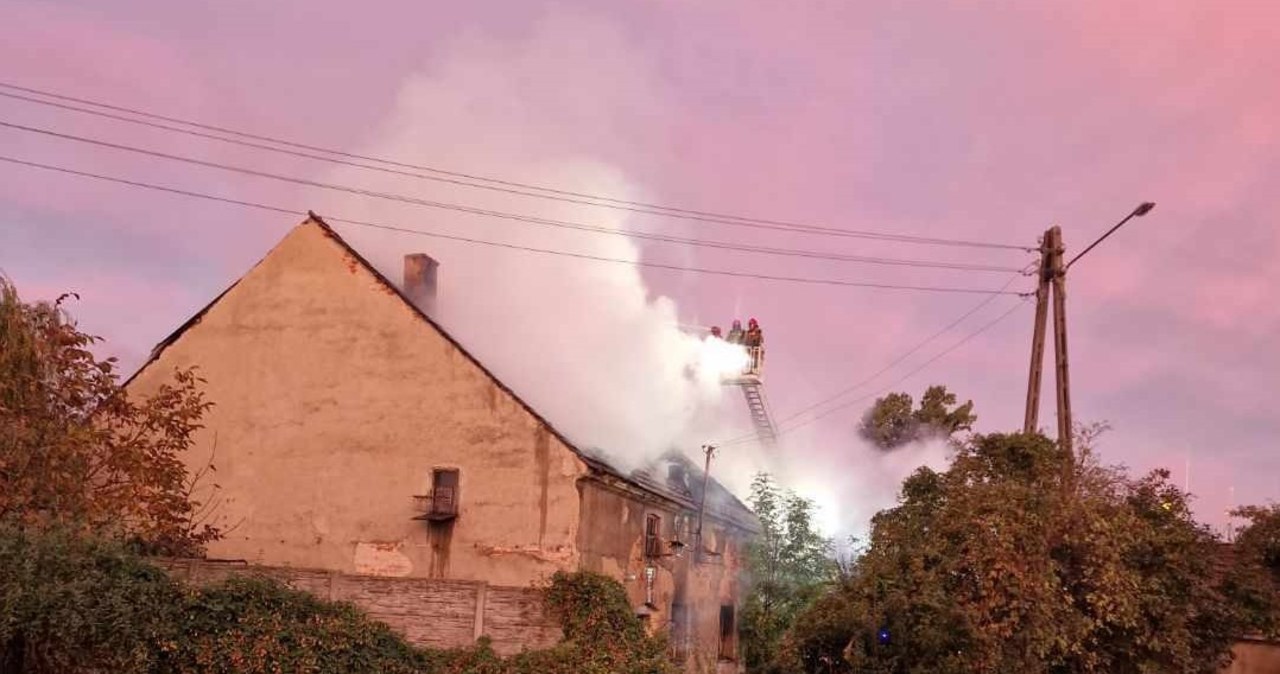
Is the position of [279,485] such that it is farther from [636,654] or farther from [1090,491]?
[1090,491]

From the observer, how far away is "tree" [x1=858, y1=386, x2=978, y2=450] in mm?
47062

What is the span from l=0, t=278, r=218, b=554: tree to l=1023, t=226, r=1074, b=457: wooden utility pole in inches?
609

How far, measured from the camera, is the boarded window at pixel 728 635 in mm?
26359

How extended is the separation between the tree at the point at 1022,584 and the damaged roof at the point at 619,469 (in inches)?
176

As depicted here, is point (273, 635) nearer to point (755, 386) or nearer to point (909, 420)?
point (755, 386)

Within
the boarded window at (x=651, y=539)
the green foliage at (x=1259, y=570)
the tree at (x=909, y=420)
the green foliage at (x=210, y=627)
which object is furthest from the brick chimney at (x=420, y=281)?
the tree at (x=909, y=420)

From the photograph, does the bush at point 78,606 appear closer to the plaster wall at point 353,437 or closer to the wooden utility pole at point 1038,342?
the plaster wall at point 353,437

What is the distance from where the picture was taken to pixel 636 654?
15.1m

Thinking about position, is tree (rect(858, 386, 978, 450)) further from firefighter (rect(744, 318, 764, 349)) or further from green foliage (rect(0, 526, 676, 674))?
green foliage (rect(0, 526, 676, 674))

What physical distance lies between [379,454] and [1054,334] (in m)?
13.4

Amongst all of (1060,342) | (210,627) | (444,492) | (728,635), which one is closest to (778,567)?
(728,635)

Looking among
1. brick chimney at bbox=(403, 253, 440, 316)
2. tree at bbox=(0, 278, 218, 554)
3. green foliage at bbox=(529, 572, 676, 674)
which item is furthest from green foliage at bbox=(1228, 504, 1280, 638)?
tree at bbox=(0, 278, 218, 554)

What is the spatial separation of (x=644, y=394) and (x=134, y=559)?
41.1 ft

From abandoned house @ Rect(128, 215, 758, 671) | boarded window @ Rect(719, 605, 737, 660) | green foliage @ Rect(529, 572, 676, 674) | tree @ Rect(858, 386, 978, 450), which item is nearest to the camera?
green foliage @ Rect(529, 572, 676, 674)
